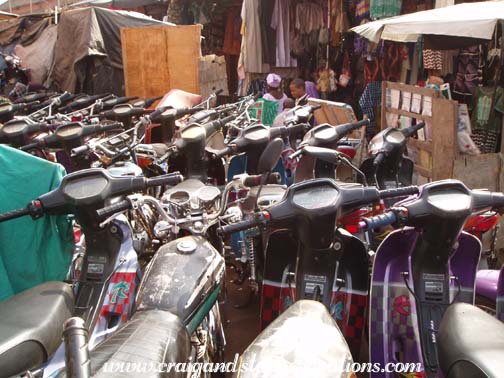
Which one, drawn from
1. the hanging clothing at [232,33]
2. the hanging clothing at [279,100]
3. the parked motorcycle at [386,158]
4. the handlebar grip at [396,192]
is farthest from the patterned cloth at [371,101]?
the handlebar grip at [396,192]

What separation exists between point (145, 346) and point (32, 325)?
0.46 metres

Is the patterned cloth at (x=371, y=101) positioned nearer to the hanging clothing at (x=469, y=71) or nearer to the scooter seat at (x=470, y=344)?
the hanging clothing at (x=469, y=71)

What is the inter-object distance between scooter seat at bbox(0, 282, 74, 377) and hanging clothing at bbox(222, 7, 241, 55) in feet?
34.0

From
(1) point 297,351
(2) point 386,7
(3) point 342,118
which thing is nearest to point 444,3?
(2) point 386,7

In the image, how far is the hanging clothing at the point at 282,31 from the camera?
31.7 ft

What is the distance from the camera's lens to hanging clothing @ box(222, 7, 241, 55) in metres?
11.7

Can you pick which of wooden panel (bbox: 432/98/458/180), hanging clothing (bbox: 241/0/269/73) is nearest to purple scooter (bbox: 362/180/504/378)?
wooden panel (bbox: 432/98/458/180)

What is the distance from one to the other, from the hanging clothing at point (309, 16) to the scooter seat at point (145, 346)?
28.1 feet

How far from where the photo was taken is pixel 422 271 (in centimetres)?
237

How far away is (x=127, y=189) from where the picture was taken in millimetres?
2463

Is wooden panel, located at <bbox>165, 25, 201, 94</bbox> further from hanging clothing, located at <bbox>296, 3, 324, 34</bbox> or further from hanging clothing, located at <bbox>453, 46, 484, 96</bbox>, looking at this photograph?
hanging clothing, located at <bbox>453, 46, 484, 96</bbox>

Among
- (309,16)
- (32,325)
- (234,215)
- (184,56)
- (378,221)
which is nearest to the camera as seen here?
(32,325)

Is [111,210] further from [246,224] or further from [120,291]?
[246,224]

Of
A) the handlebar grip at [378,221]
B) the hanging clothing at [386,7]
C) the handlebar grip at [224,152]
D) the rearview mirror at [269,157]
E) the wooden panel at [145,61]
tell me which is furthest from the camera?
the wooden panel at [145,61]
